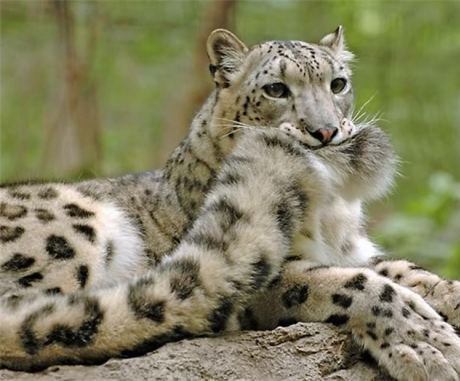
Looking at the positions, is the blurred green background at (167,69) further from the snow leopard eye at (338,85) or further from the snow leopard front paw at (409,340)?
the snow leopard front paw at (409,340)

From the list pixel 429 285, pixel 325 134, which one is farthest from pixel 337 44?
pixel 429 285

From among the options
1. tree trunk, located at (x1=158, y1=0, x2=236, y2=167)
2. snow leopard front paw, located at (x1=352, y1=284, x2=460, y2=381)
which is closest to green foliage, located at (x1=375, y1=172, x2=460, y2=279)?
tree trunk, located at (x1=158, y1=0, x2=236, y2=167)

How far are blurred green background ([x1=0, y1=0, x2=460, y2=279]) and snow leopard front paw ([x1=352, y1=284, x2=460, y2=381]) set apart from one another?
249 inches

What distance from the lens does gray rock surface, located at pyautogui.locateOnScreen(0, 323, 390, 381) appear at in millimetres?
3078

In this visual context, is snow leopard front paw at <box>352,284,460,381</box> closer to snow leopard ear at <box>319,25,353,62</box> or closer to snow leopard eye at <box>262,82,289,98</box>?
snow leopard eye at <box>262,82,289,98</box>

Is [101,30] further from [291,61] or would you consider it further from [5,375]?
[5,375]

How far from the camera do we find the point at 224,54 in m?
4.85

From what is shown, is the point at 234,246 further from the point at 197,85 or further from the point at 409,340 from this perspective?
the point at 197,85

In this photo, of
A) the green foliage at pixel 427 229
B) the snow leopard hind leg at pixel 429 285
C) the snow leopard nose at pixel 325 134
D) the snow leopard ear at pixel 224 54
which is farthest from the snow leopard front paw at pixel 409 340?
the green foliage at pixel 427 229

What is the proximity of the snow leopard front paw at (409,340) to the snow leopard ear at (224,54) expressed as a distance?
1698 mm

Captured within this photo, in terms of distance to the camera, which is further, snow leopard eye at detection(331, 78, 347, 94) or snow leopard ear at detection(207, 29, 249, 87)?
snow leopard ear at detection(207, 29, 249, 87)

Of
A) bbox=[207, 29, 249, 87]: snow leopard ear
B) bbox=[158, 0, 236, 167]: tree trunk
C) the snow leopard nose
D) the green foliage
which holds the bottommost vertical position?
the green foliage

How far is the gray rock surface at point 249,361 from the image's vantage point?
121 inches

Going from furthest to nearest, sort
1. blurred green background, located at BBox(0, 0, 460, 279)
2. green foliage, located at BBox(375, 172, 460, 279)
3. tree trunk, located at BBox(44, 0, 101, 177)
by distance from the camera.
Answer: blurred green background, located at BBox(0, 0, 460, 279), tree trunk, located at BBox(44, 0, 101, 177), green foliage, located at BBox(375, 172, 460, 279)
